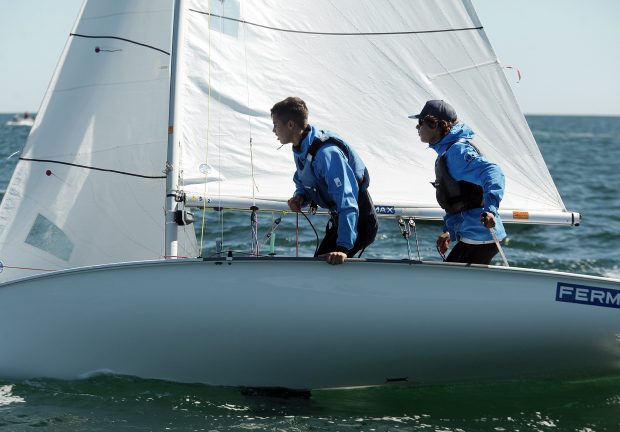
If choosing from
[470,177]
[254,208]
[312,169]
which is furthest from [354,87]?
[470,177]

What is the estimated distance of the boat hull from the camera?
436 cm

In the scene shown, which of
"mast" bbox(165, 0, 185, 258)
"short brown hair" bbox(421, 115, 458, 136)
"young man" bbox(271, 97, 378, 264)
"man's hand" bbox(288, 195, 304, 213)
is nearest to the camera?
"young man" bbox(271, 97, 378, 264)

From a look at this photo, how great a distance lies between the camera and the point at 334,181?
4.31 meters

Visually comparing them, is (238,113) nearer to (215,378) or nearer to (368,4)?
(368,4)

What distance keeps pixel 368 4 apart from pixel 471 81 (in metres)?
0.75

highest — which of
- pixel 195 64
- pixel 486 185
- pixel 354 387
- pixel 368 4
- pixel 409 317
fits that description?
pixel 368 4

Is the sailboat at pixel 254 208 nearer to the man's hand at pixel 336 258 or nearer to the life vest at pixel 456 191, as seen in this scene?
the man's hand at pixel 336 258

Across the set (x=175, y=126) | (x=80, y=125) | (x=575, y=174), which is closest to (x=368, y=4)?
(x=175, y=126)

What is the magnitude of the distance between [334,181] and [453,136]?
0.64 metres

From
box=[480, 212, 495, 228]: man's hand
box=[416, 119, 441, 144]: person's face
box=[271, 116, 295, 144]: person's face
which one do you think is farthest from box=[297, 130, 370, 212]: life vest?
box=[480, 212, 495, 228]: man's hand

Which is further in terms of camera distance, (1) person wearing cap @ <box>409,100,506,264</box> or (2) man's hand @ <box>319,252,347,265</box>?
(1) person wearing cap @ <box>409,100,506,264</box>

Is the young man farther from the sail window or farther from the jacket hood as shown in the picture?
the sail window

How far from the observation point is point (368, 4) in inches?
215

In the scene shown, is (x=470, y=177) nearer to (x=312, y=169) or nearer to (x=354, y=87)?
(x=312, y=169)
